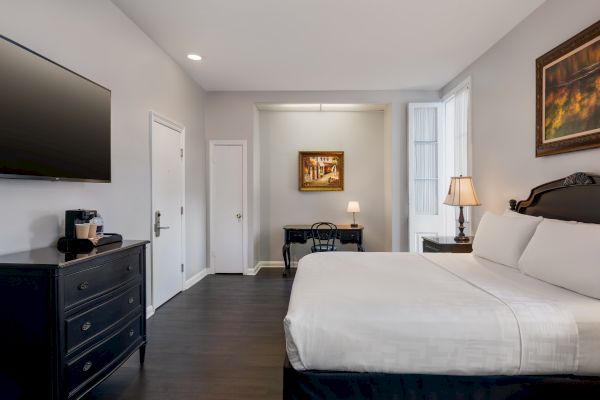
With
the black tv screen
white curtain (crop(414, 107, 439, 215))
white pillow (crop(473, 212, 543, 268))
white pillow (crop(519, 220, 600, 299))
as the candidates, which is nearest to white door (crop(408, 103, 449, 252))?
white curtain (crop(414, 107, 439, 215))

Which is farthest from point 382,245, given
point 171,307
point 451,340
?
point 451,340

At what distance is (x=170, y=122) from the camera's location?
12.4 ft

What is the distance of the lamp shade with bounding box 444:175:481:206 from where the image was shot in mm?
3451

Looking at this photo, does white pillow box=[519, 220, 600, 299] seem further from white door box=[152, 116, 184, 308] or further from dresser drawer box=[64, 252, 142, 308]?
white door box=[152, 116, 184, 308]

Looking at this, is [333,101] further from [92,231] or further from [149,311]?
[92,231]

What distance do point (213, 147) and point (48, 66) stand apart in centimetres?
316

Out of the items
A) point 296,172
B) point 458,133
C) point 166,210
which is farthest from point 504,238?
point 296,172

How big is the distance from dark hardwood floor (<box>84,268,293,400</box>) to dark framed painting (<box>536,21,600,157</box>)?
2.71m

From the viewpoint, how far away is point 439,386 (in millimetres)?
1473

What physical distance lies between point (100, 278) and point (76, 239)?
0.99 ft

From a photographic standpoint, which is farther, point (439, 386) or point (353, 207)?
point (353, 207)

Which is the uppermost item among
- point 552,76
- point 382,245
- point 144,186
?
point 552,76

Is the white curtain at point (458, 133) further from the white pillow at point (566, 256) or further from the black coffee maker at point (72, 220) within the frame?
the black coffee maker at point (72, 220)

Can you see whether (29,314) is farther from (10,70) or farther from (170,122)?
(170,122)
